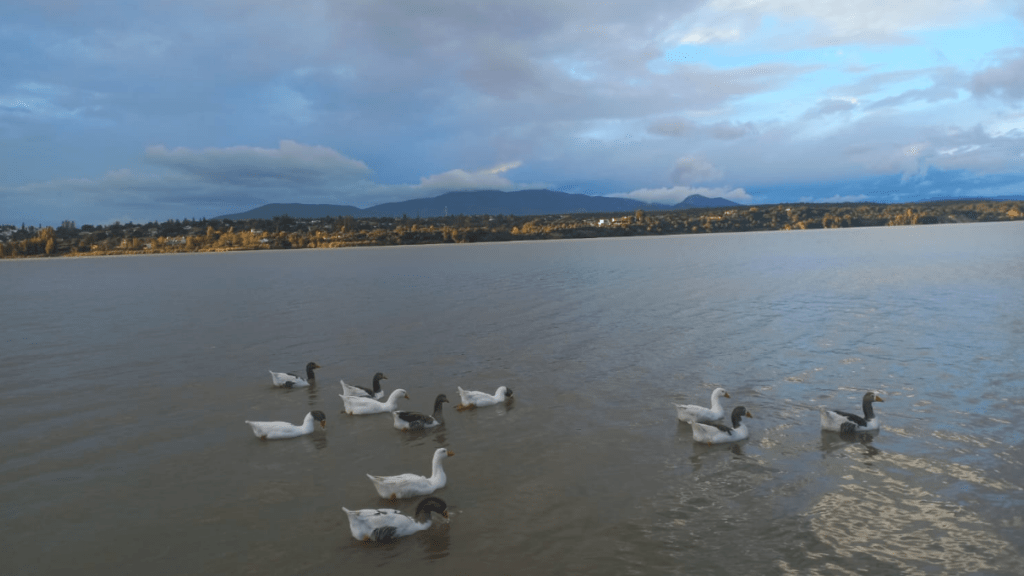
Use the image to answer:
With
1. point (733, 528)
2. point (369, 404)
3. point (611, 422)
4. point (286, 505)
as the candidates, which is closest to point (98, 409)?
point (369, 404)

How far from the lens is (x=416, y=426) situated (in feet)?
47.5

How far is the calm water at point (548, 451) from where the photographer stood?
8930 mm

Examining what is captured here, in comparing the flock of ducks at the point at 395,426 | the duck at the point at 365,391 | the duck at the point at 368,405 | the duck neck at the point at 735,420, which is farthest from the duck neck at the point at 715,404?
the duck at the point at 365,391

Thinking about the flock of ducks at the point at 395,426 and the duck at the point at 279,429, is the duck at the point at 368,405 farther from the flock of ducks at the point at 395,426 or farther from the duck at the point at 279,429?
the duck at the point at 279,429

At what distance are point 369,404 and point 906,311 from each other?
24731 millimetres

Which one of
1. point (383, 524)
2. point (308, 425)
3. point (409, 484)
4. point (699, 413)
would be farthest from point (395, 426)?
point (699, 413)

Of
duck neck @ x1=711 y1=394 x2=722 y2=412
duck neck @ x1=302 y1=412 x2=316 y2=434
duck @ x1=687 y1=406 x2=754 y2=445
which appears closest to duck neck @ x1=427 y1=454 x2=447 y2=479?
duck neck @ x1=302 y1=412 x2=316 y2=434

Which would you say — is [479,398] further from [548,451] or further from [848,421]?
[848,421]

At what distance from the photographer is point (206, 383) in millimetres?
19547

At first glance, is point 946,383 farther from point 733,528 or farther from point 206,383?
point 206,383

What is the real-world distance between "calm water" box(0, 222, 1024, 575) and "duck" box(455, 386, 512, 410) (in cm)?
31

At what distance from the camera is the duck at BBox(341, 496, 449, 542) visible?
30.3 ft

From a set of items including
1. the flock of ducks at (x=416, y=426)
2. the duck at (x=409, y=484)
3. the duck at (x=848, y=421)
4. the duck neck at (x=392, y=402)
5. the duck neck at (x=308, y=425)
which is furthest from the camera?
the duck neck at (x=392, y=402)

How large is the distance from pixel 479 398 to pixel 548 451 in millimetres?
3534
